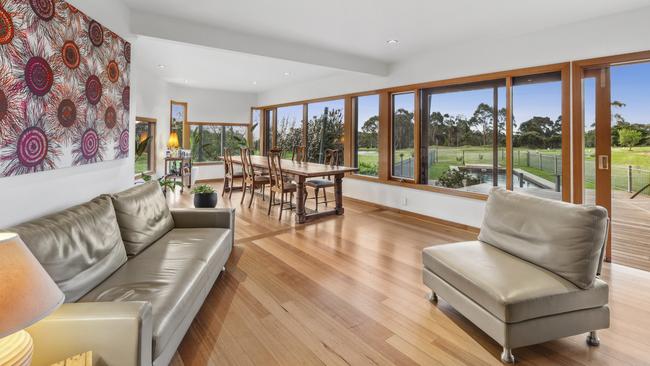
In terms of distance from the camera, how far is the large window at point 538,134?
12.6ft

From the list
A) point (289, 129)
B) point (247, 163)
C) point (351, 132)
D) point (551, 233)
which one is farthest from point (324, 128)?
point (551, 233)

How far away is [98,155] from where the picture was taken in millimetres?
2648

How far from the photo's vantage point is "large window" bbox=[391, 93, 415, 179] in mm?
5414

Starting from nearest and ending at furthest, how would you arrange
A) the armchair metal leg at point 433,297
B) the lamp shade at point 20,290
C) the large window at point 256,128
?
1. the lamp shade at point 20,290
2. the armchair metal leg at point 433,297
3. the large window at point 256,128

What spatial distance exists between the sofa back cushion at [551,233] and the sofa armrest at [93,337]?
2231 mm

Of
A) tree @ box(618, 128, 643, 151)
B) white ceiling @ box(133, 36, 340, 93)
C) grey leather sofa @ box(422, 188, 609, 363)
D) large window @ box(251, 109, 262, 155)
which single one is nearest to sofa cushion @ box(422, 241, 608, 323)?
grey leather sofa @ box(422, 188, 609, 363)

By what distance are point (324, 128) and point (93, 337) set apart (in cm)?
628

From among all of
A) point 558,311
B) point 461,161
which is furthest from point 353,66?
point 558,311

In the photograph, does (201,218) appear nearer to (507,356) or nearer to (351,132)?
(507,356)

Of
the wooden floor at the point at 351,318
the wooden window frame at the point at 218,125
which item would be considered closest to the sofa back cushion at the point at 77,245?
the wooden floor at the point at 351,318

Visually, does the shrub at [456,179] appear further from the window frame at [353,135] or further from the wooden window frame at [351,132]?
the wooden window frame at [351,132]

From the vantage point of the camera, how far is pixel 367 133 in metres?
6.29

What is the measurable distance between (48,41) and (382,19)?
9.68ft

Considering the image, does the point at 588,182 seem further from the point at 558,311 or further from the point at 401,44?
the point at 401,44
